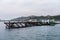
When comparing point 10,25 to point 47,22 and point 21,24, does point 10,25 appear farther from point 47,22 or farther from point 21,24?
point 47,22

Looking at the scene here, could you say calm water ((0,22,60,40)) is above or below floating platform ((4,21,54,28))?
above

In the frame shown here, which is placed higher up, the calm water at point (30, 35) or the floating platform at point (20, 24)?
the calm water at point (30, 35)

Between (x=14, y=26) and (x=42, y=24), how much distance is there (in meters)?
40.5

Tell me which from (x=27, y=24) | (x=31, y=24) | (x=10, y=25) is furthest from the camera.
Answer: (x=31, y=24)

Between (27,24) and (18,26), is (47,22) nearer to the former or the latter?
(27,24)

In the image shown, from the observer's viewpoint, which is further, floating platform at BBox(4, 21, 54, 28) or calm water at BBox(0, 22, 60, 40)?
Answer: floating platform at BBox(4, 21, 54, 28)

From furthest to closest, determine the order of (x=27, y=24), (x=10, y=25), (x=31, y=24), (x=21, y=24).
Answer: (x=31, y=24) → (x=27, y=24) → (x=21, y=24) → (x=10, y=25)

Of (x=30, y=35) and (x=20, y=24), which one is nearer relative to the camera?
(x=30, y=35)

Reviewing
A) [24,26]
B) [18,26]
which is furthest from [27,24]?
[18,26]

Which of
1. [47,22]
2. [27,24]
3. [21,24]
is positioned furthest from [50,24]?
[21,24]

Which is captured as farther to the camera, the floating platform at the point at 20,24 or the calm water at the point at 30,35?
the floating platform at the point at 20,24

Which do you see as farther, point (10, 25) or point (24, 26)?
point (24, 26)

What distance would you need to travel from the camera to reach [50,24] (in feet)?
468

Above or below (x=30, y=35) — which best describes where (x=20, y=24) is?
below
